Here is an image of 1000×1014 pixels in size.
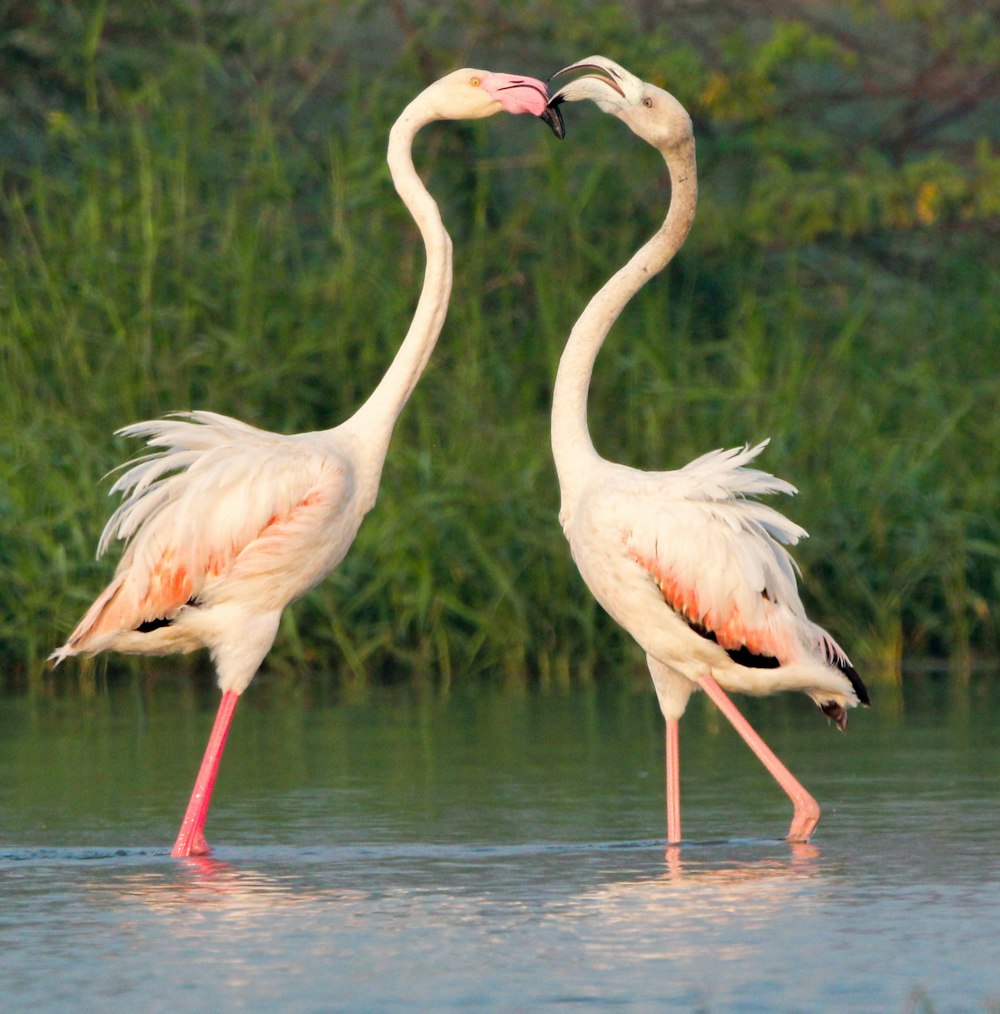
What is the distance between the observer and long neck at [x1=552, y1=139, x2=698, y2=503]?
6113mm

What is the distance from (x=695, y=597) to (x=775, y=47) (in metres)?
7.04

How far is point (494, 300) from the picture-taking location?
11406 mm

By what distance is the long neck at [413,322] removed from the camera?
6305 mm

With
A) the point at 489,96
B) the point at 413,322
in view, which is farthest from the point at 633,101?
the point at 413,322

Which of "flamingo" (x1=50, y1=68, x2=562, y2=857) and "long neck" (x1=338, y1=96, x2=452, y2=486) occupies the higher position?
"long neck" (x1=338, y1=96, x2=452, y2=486)

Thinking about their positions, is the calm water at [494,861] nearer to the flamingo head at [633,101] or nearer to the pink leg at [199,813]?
the pink leg at [199,813]

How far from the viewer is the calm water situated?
4.14 metres

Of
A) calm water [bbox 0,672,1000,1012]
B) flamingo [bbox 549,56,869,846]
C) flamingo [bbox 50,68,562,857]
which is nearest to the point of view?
calm water [bbox 0,672,1000,1012]

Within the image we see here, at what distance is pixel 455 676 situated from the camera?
8945 mm

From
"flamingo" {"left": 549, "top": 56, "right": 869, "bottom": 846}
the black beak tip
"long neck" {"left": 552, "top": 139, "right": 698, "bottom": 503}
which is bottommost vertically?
"flamingo" {"left": 549, "top": 56, "right": 869, "bottom": 846}

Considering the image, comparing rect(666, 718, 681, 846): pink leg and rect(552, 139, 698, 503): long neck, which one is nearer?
rect(666, 718, 681, 846): pink leg

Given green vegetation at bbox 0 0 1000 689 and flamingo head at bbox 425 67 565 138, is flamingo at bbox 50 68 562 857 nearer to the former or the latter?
flamingo head at bbox 425 67 565 138

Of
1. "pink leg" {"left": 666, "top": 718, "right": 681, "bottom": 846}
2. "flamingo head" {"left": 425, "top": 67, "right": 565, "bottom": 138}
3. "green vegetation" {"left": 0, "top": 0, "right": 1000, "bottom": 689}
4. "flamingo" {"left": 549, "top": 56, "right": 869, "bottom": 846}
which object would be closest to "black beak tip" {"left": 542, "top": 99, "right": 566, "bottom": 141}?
"flamingo head" {"left": 425, "top": 67, "right": 565, "bottom": 138}

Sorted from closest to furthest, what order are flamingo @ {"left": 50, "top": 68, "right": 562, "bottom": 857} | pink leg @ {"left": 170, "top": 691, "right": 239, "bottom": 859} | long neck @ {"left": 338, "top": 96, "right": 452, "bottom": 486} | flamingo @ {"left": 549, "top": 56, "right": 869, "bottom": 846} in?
pink leg @ {"left": 170, "top": 691, "right": 239, "bottom": 859} < flamingo @ {"left": 549, "top": 56, "right": 869, "bottom": 846} < flamingo @ {"left": 50, "top": 68, "right": 562, "bottom": 857} < long neck @ {"left": 338, "top": 96, "right": 452, "bottom": 486}
